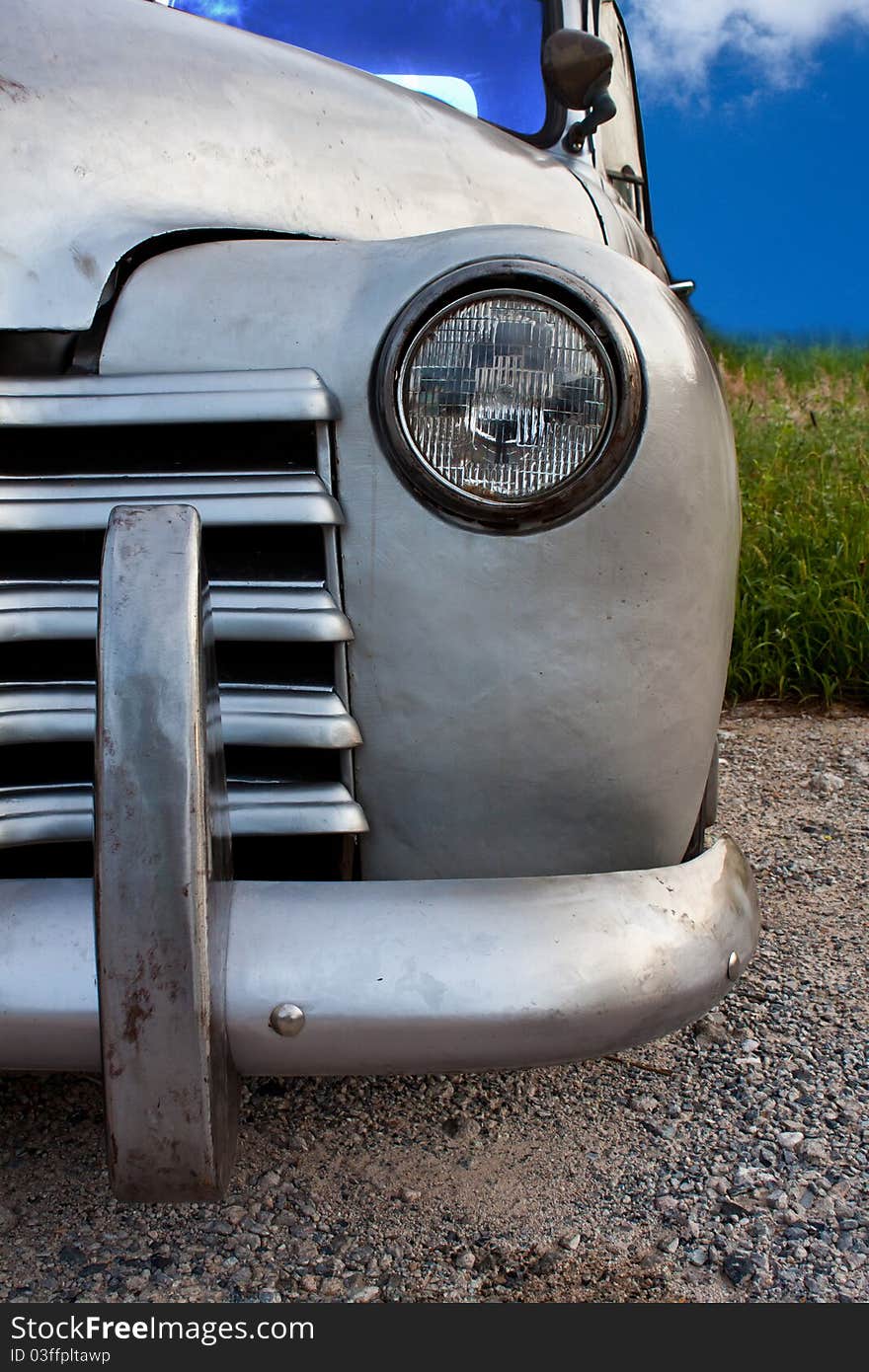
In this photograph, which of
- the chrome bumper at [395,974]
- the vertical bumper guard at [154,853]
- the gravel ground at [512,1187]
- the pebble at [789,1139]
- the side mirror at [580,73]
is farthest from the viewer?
the side mirror at [580,73]

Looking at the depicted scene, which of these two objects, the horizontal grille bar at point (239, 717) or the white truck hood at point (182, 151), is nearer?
the horizontal grille bar at point (239, 717)

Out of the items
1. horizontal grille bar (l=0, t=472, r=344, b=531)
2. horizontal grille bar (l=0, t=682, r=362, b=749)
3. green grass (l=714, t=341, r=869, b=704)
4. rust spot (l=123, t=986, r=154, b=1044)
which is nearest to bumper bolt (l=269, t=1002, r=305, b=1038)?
rust spot (l=123, t=986, r=154, b=1044)

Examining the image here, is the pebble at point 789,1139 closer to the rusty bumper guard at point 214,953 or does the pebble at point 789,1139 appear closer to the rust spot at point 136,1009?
the rusty bumper guard at point 214,953

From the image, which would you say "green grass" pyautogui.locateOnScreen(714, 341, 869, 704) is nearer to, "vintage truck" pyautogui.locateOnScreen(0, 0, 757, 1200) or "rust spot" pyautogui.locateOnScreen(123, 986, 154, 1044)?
"vintage truck" pyautogui.locateOnScreen(0, 0, 757, 1200)

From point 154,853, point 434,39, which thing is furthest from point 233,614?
point 434,39

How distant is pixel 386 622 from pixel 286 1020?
439mm

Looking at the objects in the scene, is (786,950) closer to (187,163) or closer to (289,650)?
(289,650)

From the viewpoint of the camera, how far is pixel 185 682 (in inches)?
43.6

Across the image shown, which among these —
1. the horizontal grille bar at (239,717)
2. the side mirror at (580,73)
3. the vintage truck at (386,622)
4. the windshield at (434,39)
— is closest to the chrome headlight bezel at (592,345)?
the vintage truck at (386,622)

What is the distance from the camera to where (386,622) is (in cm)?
136

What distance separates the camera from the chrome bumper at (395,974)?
120cm

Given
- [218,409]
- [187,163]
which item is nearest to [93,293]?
[218,409]

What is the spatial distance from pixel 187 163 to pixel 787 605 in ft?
9.72

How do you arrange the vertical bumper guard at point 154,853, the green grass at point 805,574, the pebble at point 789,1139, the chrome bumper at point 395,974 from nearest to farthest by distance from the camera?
the vertical bumper guard at point 154,853 → the chrome bumper at point 395,974 → the pebble at point 789,1139 → the green grass at point 805,574
